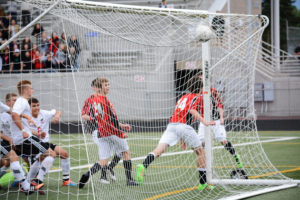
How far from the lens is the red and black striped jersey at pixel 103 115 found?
6520mm

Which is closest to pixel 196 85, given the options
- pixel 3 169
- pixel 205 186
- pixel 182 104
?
pixel 182 104

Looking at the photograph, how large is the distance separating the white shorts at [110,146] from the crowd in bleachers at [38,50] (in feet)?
4.06

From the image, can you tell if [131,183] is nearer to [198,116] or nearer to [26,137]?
[198,116]

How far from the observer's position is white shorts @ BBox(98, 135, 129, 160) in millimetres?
6516

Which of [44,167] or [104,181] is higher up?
[44,167]

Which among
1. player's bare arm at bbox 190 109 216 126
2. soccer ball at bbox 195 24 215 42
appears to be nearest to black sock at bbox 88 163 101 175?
player's bare arm at bbox 190 109 216 126

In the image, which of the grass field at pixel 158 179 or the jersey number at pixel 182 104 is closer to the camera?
the grass field at pixel 158 179

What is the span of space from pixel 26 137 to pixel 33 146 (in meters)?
0.17

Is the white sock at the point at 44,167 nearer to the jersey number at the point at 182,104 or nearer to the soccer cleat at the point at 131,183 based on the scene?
the soccer cleat at the point at 131,183

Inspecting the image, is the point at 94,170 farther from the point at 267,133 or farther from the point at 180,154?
the point at 267,133

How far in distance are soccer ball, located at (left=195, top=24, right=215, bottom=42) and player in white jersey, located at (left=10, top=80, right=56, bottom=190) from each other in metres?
2.68

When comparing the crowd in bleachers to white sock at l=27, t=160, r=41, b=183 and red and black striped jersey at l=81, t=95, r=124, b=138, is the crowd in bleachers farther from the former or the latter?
white sock at l=27, t=160, r=41, b=183

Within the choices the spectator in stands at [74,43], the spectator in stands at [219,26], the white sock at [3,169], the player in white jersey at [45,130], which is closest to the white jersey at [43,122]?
the player in white jersey at [45,130]

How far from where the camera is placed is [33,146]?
641cm
